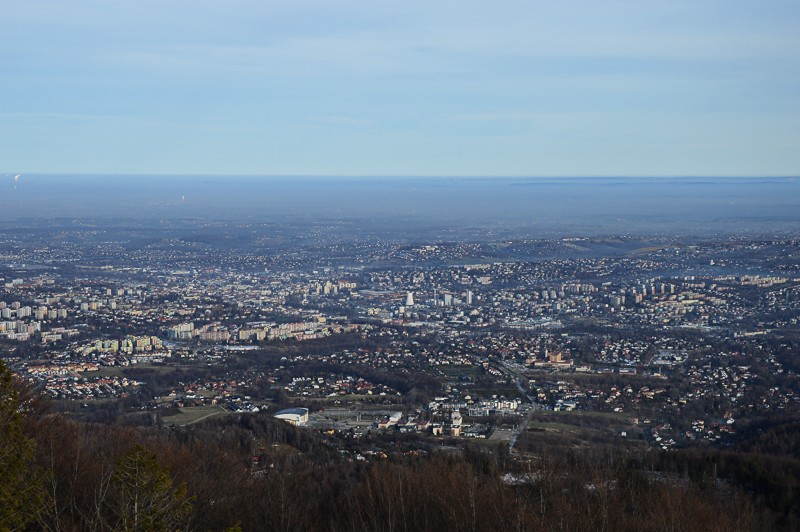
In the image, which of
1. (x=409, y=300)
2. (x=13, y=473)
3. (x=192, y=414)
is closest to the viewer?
(x=13, y=473)

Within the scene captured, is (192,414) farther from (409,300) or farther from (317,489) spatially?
(409,300)

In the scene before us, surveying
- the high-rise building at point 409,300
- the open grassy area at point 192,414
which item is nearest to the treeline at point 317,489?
the open grassy area at point 192,414

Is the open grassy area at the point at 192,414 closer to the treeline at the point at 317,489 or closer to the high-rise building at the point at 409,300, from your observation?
the treeline at the point at 317,489

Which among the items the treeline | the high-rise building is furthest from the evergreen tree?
the high-rise building

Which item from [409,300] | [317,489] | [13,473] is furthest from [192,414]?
[409,300]

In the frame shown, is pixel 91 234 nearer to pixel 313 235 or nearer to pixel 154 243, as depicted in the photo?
pixel 154 243

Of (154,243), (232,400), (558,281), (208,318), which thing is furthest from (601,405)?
(154,243)

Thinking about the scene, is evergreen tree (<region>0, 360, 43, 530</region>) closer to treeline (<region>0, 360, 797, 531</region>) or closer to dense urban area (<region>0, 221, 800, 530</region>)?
treeline (<region>0, 360, 797, 531</region>)

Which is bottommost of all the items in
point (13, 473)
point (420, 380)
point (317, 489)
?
point (420, 380)
